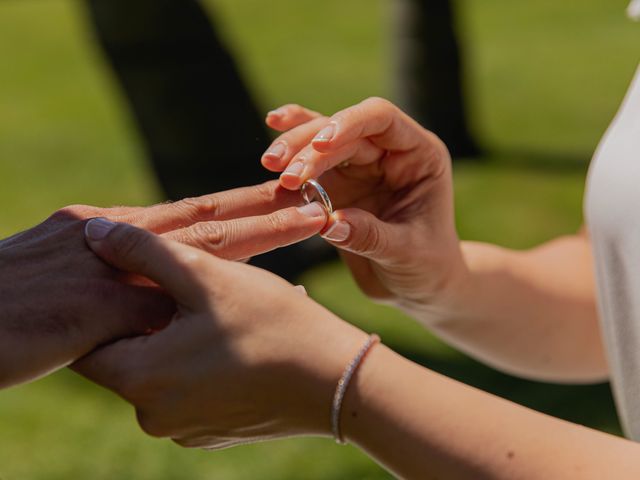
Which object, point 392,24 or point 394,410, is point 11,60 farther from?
point 394,410

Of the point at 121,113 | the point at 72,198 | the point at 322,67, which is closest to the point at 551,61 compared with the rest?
the point at 322,67

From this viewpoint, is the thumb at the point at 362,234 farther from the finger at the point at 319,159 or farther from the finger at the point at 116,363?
the finger at the point at 116,363

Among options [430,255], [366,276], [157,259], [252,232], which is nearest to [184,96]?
[366,276]

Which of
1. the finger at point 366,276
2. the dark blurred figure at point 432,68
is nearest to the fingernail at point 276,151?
the finger at point 366,276

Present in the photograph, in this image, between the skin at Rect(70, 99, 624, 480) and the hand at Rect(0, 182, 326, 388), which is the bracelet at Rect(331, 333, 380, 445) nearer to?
the skin at Rect(70, 99, 624, 480)

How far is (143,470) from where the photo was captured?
4754 mm

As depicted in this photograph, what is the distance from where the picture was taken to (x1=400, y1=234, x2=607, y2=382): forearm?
8.12 ft

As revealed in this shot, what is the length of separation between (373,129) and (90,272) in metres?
0.70

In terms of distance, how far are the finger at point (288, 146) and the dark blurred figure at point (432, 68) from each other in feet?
21.6

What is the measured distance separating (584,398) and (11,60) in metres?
9.48

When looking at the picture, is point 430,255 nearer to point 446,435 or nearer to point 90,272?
point 446,435

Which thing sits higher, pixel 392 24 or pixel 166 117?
pixel 166 117

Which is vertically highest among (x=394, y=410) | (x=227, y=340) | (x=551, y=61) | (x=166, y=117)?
(x=227, y=340)

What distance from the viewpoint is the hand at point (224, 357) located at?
1486 mm
